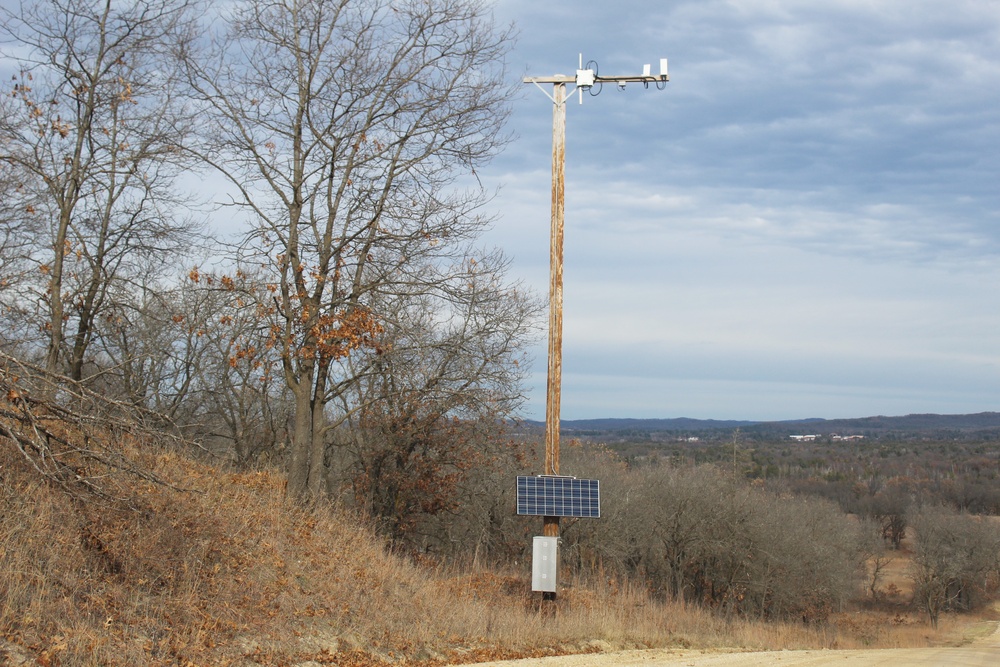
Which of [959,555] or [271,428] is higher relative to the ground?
[271,428]

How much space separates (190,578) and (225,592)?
1.31 feet

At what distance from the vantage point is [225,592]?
365 inches

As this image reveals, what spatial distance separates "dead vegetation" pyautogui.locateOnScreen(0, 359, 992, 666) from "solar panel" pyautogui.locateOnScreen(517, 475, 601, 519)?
1471mm

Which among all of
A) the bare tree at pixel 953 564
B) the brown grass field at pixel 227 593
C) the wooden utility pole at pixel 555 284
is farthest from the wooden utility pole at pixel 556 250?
the bare tree at pixel 953 564

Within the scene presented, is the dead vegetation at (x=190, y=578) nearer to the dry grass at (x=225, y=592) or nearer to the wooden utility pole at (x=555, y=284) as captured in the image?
the dry grass at (x=225, y=592)

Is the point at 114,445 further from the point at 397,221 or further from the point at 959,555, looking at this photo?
the point at 959,555

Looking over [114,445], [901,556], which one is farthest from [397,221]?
[901,556]

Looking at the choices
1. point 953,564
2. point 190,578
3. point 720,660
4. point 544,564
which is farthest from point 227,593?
point 953,564

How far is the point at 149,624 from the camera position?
26.7 feet

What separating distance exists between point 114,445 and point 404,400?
1039 cm

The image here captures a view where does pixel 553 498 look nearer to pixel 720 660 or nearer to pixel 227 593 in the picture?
pixel 720 660

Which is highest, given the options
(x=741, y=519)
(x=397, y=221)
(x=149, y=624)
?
(x=397, y=221)

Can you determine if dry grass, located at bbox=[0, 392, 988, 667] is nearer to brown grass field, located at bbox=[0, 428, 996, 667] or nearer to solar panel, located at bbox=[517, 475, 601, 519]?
brown grass field, located at bbox=[0, 428, 996, 667]

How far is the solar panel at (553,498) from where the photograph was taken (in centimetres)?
1306
